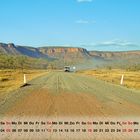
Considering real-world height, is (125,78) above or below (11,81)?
below

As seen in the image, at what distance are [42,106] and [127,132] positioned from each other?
6710mm

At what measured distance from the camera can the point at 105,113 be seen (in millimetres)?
14398

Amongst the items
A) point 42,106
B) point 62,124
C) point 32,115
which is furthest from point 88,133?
point 42,106

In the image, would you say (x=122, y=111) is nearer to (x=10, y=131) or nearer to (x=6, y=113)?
(x=6, y=113)

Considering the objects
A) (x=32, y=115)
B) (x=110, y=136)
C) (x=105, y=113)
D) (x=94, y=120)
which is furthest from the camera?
(x=105, y=113)

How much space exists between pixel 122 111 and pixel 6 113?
4750mm

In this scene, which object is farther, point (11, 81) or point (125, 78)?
point (125, 78)

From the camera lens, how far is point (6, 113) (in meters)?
13.9

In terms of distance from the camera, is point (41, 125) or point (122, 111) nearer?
point (41, 125)

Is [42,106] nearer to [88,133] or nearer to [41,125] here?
[41,125]

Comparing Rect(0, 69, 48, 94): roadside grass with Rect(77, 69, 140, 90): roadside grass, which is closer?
Rect(0, 69, 48, 94): roadside grass

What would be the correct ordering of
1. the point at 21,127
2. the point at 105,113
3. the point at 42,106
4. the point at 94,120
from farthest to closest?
the point at 42,106, the point at 105,113, the point at 94,120, the point at 21,127

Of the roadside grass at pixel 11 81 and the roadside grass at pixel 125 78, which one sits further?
the roadside grass at pixel 125 78

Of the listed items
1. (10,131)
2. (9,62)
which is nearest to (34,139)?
(10,131)
